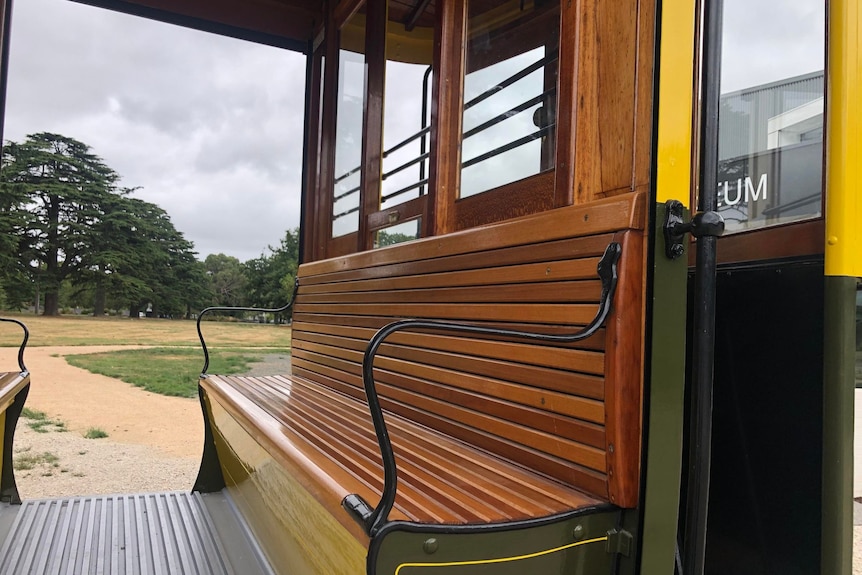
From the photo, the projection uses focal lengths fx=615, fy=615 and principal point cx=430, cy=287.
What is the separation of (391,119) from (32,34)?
14119 millimetres

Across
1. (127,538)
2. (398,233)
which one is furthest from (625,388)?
(127,538)

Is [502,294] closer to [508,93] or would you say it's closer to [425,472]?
[425,472]

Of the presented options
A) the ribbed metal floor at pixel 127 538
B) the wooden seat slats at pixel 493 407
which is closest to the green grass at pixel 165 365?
the ribbed metal floor at pixel 127 538

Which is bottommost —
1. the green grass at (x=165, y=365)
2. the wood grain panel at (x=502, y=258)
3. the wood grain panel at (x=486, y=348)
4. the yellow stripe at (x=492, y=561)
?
the green grass at (x=165, y=365)

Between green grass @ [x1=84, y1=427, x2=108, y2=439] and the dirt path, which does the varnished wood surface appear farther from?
green grass @ [x1=84, y1=427, x2=108, y2=439]

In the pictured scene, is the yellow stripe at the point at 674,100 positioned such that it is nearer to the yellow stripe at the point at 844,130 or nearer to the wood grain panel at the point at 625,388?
the wood grain panel at the point at 625,388

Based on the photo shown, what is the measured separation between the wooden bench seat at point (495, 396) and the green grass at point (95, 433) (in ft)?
18.8

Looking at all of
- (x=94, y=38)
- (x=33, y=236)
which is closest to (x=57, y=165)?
(x=33, y=236)

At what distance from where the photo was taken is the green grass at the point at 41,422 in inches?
288

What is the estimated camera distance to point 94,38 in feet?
49.6

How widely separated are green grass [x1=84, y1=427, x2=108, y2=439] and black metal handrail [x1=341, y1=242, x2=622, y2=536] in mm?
7071

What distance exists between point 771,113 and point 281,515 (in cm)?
165

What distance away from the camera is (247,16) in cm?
371

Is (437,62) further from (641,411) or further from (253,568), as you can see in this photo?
(253,568)
